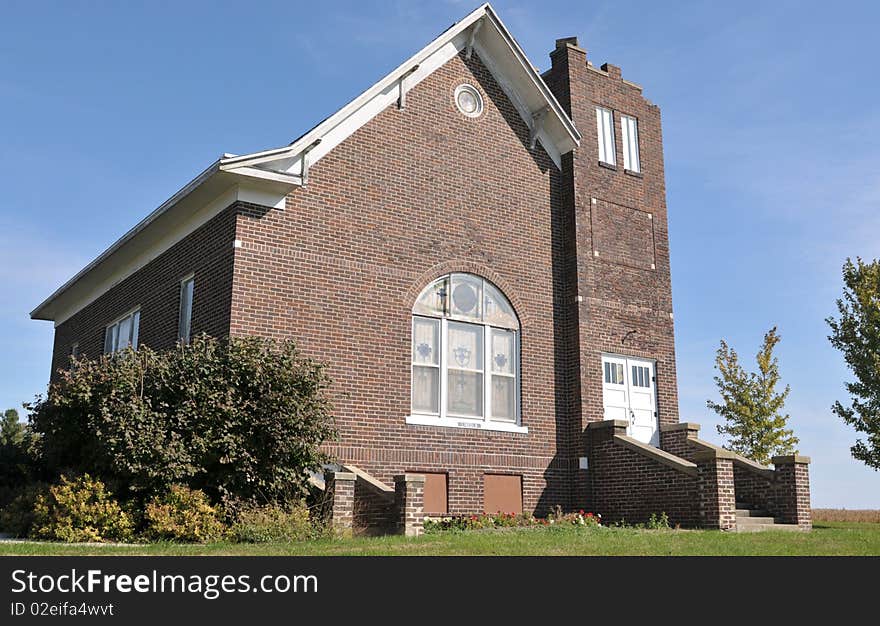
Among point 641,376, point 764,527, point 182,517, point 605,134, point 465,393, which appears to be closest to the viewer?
point 182,517

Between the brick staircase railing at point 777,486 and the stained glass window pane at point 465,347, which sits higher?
the stained glass window pane at point 465,347

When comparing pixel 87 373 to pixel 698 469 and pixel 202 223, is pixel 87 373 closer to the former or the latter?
pixel 202 223

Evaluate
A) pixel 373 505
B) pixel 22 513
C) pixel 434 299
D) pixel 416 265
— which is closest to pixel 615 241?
pixel 434 299

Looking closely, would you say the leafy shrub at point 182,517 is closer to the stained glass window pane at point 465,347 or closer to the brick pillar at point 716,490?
the stained glass window pane at point 465,347

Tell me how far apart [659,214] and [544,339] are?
4693 mm

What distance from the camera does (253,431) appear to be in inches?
529

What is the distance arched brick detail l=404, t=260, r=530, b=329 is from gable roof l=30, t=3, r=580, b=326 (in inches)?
115

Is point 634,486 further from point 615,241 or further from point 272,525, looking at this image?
point 272,525

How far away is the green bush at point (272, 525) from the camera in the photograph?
478 inches

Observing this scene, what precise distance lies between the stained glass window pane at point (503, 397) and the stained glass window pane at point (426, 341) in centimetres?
144

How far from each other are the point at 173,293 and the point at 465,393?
6119 mm

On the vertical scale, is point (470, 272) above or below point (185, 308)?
above

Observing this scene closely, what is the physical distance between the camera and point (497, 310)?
1814cm

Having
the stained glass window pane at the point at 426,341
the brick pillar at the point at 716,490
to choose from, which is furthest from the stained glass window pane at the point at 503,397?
the brick pillar at the point at 716,490
